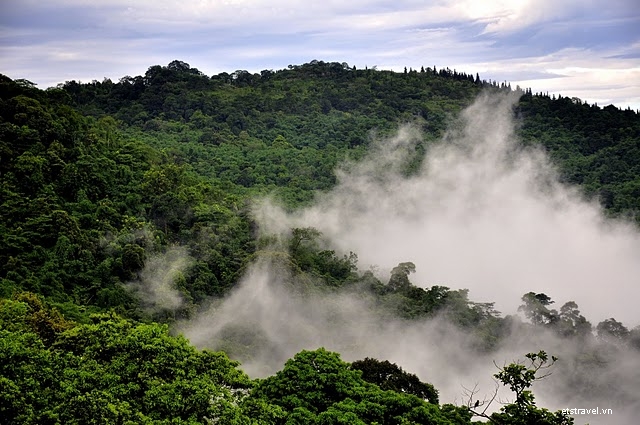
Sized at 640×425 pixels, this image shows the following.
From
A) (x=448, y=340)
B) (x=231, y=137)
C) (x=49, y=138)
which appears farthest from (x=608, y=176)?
(x=49, y=138)

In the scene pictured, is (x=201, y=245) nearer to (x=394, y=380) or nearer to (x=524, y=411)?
(x=394, y=380)

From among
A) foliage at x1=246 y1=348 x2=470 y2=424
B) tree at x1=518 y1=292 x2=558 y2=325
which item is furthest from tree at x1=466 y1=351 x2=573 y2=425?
tree at x1=518 y1=292 x2=558 y2=325

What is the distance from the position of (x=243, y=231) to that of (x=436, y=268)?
31218 millimetres

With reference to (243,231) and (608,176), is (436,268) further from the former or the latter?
(243,231)

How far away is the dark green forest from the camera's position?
A: 14.4 meters

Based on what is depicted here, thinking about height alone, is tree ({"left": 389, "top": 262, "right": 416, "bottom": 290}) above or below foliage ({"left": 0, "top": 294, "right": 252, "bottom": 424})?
above

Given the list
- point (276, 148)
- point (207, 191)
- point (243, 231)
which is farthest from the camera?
point (276, 148)

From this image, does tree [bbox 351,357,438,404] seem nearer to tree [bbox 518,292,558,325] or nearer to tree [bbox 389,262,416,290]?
tree [bbox 389,262,416,290]

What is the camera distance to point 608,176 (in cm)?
7238

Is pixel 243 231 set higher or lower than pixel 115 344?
higher

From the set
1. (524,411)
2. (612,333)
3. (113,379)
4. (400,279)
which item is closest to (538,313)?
(612,333)

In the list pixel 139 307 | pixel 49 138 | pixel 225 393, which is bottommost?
pixel 225 393

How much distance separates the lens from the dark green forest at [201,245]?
14.4 metres

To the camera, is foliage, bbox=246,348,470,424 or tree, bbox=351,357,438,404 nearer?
foliage, bbox=246,348,470,424
